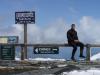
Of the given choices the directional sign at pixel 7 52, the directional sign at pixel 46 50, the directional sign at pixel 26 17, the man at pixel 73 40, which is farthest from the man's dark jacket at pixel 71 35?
the directional sign at pixel 26 17

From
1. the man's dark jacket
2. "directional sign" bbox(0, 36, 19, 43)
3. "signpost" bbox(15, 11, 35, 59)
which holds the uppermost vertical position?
"signpost" bbox(15, 11, 35, 59)

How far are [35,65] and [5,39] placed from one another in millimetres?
5927

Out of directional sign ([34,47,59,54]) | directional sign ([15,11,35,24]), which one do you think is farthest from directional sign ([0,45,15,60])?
directional sign ([15,11,35,24])

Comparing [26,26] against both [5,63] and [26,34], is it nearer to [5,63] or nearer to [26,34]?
[26,34]

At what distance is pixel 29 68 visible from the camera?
69.8 feet

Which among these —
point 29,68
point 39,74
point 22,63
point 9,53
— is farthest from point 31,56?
point 39,74

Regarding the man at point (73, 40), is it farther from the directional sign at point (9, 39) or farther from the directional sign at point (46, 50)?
the directional sign at point (9, 39)

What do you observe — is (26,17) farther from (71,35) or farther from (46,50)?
(71,35)

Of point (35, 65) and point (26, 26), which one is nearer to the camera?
point (35, 65)

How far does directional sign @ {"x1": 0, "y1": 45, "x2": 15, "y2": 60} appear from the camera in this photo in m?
26.1

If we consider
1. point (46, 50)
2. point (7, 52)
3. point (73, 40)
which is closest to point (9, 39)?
point (7, 52)

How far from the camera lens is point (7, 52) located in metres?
26.3

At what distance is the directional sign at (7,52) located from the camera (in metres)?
26.1

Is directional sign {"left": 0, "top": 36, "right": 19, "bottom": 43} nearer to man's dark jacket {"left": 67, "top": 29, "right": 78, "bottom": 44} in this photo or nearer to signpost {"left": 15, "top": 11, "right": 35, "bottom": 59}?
signpost {"left": 15, "top": 11, "right": 35, "bottom": 59}
